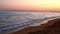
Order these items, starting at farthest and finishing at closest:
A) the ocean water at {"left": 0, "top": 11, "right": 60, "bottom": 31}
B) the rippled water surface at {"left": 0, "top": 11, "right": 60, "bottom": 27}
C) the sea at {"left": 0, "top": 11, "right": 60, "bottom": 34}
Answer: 1. the rippled water surface at {"left": 0, "top": 11, "right": 60, "bottom": 27}
2. the ocean water at {"left": 0, "top": 11, "right": 60, "bottom": 31}
3. the sea at {"left": 0, "top": 11, "right": 60, "bottom": 34}

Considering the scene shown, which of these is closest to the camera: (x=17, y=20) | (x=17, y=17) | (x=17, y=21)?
(x=17, y=21)

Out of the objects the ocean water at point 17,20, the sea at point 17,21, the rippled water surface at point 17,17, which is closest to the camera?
the sea at point 17,21

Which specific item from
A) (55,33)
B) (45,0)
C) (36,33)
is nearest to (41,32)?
(36,33)

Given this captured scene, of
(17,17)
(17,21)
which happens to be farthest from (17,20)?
(17,17)

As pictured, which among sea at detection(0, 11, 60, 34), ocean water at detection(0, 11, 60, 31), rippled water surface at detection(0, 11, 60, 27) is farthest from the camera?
rippled water surface at detection(0, 11, 60, 27)

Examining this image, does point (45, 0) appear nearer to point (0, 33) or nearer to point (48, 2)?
point (48, 2)

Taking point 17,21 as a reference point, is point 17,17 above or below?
above

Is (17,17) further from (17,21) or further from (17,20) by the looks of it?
(17,21)

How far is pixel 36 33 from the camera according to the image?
1.66 m

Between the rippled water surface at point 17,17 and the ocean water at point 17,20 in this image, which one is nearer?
the ocean water at point 17,20

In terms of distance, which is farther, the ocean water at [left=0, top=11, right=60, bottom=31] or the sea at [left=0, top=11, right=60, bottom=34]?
Result: the ocean water at [left=0, top=11, right=60, bottom=31]

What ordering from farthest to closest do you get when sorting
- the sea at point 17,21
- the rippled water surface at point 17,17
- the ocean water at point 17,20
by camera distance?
the rippled water surface at point 17,17 → the ocean water at point 17,20 → the sea at point 17,21

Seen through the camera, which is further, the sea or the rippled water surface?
the rippled water surface

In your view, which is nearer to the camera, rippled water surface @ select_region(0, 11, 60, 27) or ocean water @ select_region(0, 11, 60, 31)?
ocean water @ select_region(0, 11, 60, 31)
